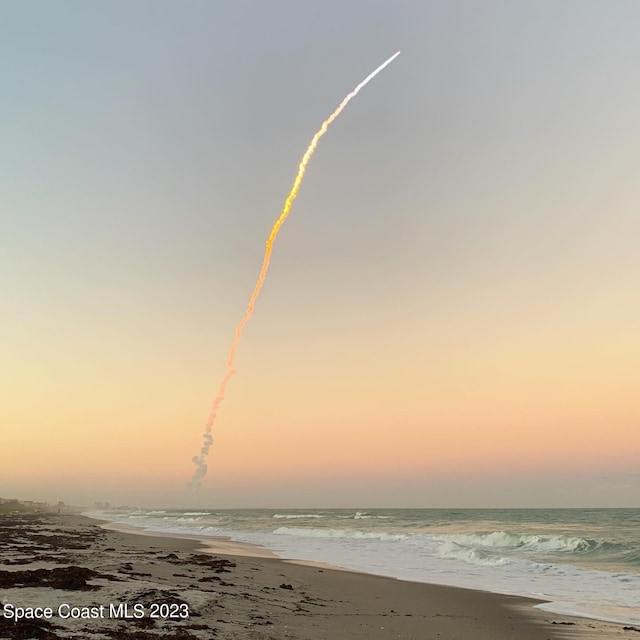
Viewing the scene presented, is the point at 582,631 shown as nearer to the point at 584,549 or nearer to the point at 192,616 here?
the point at 192,616

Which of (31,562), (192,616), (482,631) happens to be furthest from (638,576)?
(31,562)

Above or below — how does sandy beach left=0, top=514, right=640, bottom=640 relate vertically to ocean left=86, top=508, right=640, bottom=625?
above

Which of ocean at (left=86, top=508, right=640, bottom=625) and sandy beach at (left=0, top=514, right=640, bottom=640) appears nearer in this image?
sandy beach at (left=0, top=514, right=640, bottom=640)

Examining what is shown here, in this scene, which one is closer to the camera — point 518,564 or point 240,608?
point 240,608

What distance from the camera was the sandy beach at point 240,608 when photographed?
1120cm

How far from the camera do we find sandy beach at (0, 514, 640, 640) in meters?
11.2

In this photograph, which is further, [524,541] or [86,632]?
[524,541]

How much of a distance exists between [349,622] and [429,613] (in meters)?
3.24

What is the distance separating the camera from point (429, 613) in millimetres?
15312

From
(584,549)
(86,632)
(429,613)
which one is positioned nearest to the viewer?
(86,632)

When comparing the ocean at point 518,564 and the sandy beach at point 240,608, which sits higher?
the sandy beach at point 240,608

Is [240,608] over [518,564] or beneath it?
over

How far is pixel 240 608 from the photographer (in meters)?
13.9

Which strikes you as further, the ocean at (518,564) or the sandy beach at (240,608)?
the ocean at (518,564)
